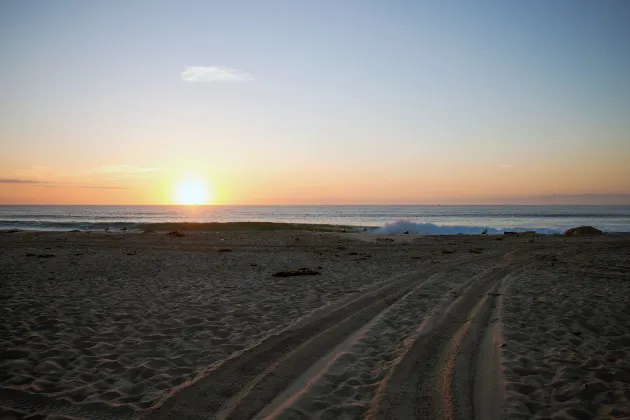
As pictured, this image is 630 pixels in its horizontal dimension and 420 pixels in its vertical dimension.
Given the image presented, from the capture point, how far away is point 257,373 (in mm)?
4770

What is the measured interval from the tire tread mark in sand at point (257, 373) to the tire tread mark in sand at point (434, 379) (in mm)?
1220

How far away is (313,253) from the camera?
18.3 meters

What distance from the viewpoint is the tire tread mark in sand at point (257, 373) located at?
12.8 ft

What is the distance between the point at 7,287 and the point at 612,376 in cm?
1248

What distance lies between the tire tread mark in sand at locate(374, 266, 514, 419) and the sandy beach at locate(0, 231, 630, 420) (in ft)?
0.08

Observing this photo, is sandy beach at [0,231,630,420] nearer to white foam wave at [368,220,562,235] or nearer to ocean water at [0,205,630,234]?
white foam wave at [368,220,562,235]

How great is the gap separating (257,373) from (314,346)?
120 centimetres

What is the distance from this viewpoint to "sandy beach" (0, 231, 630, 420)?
158 inches

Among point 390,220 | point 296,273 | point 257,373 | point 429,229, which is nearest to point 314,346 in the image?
point 257,373

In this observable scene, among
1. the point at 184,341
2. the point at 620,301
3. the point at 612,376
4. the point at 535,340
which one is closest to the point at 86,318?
the point at 184,341

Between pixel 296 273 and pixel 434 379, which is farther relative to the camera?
pixel 296 273

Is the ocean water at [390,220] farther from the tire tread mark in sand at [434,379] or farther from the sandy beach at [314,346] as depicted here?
the tire tread mark in sand at [434,379]

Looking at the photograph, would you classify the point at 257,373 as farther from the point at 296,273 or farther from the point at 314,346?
the point at 296,273

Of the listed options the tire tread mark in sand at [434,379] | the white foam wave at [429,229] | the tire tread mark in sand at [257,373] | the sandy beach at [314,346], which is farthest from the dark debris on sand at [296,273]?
the white foam wave at [429,229]
